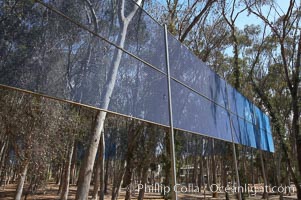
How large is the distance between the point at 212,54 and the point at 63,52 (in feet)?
41.9

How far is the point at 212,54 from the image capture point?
1403 cm

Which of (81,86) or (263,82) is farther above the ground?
(263,82)

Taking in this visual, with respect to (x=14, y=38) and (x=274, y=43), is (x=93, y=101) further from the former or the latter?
(x=274, y=43)

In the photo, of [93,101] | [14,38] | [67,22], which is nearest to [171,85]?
[93,101]

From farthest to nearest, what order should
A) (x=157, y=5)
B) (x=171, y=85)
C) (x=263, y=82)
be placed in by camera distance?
(x=263, y=82), (x=157, y=5), (x=171, y=85)

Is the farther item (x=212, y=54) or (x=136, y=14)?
(x=212, y=54)

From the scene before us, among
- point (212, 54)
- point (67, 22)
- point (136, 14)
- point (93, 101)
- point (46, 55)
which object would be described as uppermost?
point (212, 54)

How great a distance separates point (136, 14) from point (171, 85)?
3.26 ft

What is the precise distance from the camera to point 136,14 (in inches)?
122

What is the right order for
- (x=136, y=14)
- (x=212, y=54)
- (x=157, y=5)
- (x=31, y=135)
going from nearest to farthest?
1. (x=136, y=14)
2. (x=31, y=135)
3. (x=157, y=5)
4. (x=212, y=54)

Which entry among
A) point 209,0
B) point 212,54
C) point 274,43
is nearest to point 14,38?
point 209,0

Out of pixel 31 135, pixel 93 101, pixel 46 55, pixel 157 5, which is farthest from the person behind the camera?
pixel 157 5

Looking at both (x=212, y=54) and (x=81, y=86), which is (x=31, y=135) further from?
(x=212, y=54)

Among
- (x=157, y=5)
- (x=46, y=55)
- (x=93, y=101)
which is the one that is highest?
(x=157, y=5)
